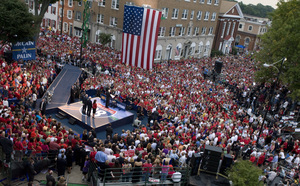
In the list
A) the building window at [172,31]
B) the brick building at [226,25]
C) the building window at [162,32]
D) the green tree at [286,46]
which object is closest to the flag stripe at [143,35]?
the green tree at [286,46]

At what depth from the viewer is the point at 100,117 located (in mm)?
19594

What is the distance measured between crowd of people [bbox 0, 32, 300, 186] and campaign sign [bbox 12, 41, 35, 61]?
75 cm

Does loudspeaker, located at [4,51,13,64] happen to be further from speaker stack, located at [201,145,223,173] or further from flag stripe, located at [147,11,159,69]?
speaker stack, located at [201,145,223,173]

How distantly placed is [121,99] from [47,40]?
18.2 metres

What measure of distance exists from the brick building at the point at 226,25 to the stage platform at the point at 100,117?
41470 mm

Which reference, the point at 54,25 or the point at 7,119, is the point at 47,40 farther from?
the point at 7,119

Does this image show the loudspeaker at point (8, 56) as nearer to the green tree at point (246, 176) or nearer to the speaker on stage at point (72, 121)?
the speaker on stage at point (72, 121)

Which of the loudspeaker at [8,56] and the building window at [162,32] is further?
the building window at [162,32]

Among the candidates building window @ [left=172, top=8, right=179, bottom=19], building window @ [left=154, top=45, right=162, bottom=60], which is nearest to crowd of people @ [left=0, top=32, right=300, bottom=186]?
building window @ [left=154, top=45, right=162, bottom=60]

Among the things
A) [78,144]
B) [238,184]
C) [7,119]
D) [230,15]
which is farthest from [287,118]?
[230,15]

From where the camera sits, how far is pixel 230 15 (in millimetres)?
55812

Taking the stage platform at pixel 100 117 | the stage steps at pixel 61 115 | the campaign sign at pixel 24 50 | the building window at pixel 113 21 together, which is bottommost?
the stage steps at pixel 61 115

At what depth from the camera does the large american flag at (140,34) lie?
24.9 metres

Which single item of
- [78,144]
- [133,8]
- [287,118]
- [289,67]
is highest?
[133,8]
